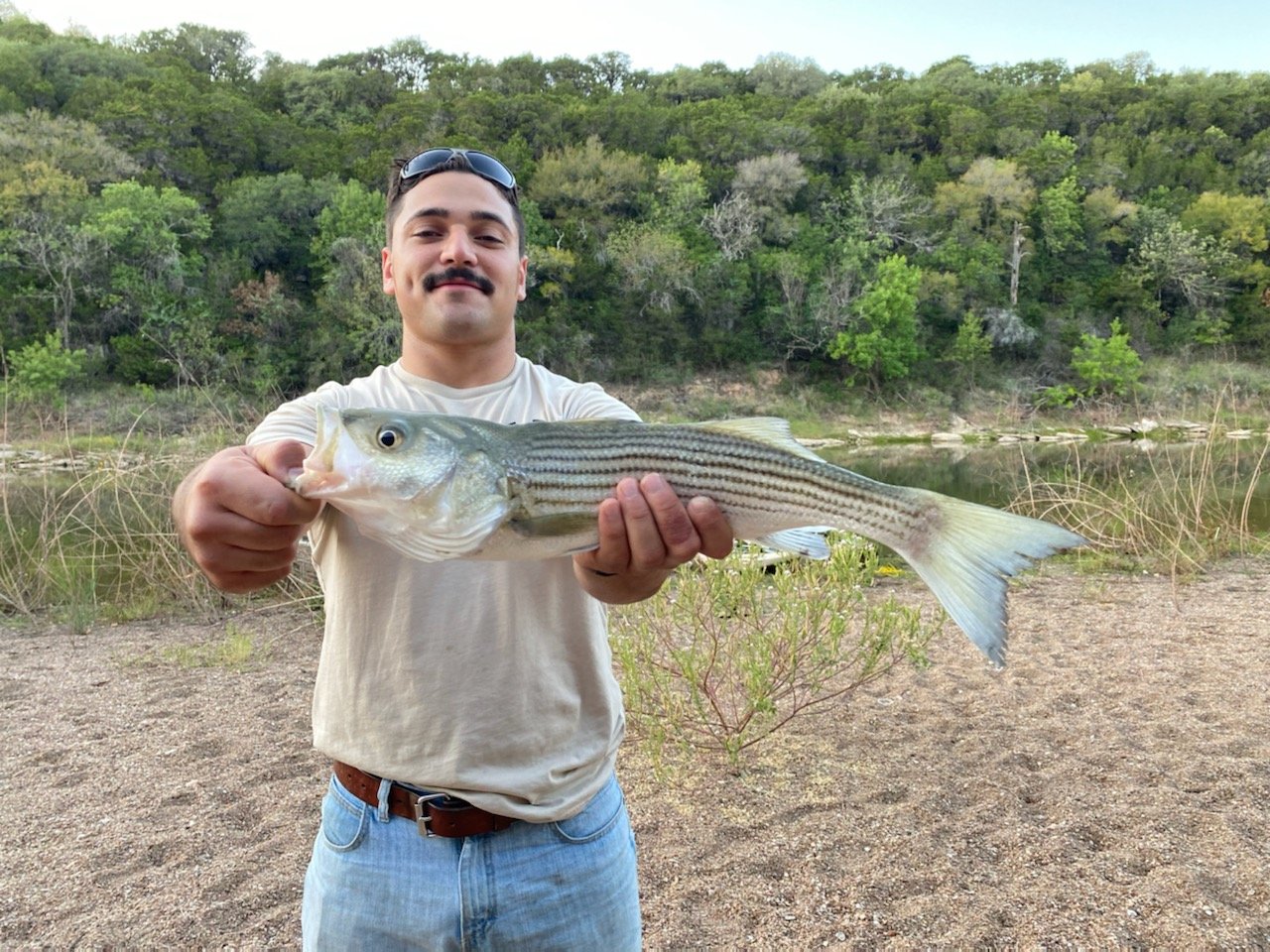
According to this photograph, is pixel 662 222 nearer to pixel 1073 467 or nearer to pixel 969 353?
pixel 969 353

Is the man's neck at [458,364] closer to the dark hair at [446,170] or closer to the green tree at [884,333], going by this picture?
the dark hair at [446,170]

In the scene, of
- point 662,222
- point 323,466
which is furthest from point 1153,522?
point 662,222

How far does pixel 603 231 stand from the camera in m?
64.2

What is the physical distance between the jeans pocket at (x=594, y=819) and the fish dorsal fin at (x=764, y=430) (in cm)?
117

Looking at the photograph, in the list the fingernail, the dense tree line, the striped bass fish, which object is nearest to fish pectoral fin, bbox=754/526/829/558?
the striped bass fish

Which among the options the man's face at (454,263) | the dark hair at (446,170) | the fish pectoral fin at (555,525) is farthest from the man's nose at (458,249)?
the fish pectoral fin at (555,525)

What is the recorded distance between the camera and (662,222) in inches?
2552

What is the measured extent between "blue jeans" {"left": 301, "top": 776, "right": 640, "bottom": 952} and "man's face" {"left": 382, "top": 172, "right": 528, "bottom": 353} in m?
1.44

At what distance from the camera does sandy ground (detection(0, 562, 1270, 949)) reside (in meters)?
3.83

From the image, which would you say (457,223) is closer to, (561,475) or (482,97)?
(561,475)

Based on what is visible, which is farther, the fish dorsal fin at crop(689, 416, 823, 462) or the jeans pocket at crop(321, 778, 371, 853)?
the fish dorsal fin at crop(689, 416, 823, 462)

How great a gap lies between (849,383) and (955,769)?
186ft

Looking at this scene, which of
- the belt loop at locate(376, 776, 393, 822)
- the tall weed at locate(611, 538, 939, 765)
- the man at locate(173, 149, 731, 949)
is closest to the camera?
the man at locate(173, 149, 731, 949)

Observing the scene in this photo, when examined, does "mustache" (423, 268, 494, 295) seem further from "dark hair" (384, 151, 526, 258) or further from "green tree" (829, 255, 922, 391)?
"green tree" (829, 255, 922, 391)
